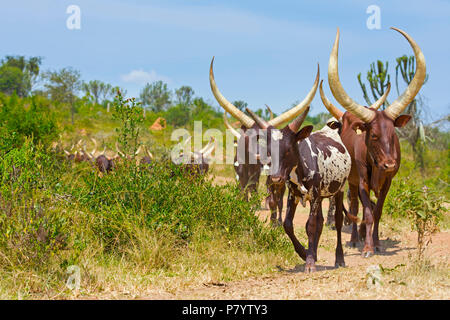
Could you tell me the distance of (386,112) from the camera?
6.50 m

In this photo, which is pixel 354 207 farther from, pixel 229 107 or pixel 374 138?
pixel 229 107

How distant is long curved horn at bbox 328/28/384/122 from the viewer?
572cm

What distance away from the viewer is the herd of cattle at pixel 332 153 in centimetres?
508

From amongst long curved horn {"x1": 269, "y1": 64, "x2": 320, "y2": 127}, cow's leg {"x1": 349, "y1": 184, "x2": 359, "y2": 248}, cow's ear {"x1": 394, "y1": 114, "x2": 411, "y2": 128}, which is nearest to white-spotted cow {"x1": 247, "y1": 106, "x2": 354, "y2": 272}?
long curved horn {"x1": 269, "y1": 64, "x2": 320, "y2": 127}

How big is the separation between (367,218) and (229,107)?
2.61 m

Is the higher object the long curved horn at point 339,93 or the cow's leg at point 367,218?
the long curved horn at point 339,93

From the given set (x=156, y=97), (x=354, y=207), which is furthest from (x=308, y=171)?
(x=156, y=97)

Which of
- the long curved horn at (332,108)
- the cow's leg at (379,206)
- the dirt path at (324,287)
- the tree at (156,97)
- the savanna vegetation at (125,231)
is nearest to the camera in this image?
the dirt path at (324,287)

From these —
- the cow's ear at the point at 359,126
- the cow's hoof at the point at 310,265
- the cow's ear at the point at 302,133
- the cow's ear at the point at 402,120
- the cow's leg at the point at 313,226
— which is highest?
the cow's ear at the point at 402,120

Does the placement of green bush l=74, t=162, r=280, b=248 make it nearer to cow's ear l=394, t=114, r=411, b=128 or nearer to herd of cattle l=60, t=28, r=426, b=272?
herd of cattle l=60, t=28, r=426, b=272

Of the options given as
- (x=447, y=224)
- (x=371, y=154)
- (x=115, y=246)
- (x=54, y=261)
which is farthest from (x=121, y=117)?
(x=447, y=224)

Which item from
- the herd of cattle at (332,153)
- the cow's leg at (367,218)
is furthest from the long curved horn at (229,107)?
the cow's leg at (367,218)

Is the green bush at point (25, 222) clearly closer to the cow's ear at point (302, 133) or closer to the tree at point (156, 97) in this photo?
the cow's ear at point (302, 133)
